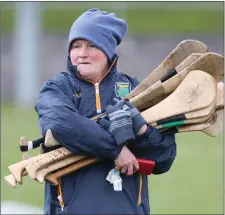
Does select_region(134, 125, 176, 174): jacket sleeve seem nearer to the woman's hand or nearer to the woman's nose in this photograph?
the woman's hand

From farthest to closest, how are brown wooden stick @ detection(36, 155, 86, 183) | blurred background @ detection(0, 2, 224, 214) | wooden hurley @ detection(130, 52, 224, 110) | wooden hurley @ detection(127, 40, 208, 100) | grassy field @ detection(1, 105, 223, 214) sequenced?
1. blurred background @ detection(0, 2, 224, 214)
2. grassy field @ detection(1, 105, 223, 214)
3. wooden hurley @ detection(127, 40, 208, 100)
4. wooden hurley @ detection(130, 52, 224, 110)
5. brown wooden stick @ detection(36, 155, 86, 183)

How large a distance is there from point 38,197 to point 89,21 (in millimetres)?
5661

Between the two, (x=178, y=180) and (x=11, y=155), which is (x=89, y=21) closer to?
(x=178, y=180)

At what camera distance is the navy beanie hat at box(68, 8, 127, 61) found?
15.5 ft

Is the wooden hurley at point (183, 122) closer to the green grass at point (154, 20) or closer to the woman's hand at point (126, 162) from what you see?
the woman's hand at point (126, 162)

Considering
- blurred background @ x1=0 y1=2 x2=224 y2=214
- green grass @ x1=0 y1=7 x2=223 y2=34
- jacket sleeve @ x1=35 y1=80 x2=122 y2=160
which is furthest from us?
green grass @ x1=0 y1=7 x2=223 y2=34

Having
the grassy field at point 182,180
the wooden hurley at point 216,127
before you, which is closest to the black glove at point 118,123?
the wooden hurley at point 216,127

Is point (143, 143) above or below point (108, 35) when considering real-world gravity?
below

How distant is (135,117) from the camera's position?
182 inches

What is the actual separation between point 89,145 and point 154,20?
107ft

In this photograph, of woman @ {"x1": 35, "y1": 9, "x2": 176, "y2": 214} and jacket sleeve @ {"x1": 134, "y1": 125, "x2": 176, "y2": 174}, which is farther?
jacket sleeve @ {"x1": 134, "y1": 125, "x2": 176, "y2": 174}

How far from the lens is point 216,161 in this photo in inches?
547

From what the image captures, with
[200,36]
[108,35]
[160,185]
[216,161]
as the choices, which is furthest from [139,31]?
[108,35]

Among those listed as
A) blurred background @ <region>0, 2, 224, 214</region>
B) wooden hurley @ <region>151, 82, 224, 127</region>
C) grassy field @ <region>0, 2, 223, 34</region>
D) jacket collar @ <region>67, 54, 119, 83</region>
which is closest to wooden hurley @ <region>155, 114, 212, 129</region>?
wooden hurley @ <region>151, 82, 224, 127</region>
